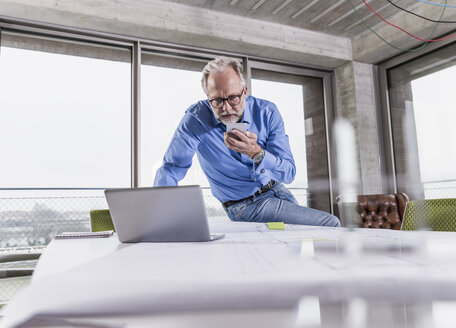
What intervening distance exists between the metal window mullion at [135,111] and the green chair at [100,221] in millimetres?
1273

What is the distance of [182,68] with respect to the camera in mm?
3822

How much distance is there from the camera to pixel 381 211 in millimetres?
2988

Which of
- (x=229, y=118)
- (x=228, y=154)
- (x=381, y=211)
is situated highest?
(x=229, y=118)

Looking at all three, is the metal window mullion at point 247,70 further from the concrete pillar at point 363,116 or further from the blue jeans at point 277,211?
the blue jeans at point 277,211

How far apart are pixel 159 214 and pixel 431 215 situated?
1133mm

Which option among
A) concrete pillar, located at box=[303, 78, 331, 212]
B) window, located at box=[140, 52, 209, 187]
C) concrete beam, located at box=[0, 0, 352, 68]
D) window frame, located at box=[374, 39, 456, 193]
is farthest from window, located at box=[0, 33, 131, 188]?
window frame, located at box=[374, 39, 456, 193]

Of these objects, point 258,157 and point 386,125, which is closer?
point 258,157

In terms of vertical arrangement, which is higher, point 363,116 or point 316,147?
point 363,116

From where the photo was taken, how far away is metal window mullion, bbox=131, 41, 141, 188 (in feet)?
11.3

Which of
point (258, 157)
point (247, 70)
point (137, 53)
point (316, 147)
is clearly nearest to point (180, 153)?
point (258, 157)

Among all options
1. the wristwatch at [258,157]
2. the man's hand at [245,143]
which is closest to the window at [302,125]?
the man's hand at [245,143]

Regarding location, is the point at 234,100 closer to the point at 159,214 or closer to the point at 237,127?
the point at 237,127

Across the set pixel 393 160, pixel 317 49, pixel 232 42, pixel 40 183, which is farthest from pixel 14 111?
pixel 393 160

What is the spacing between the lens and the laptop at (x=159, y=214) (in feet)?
2.61
